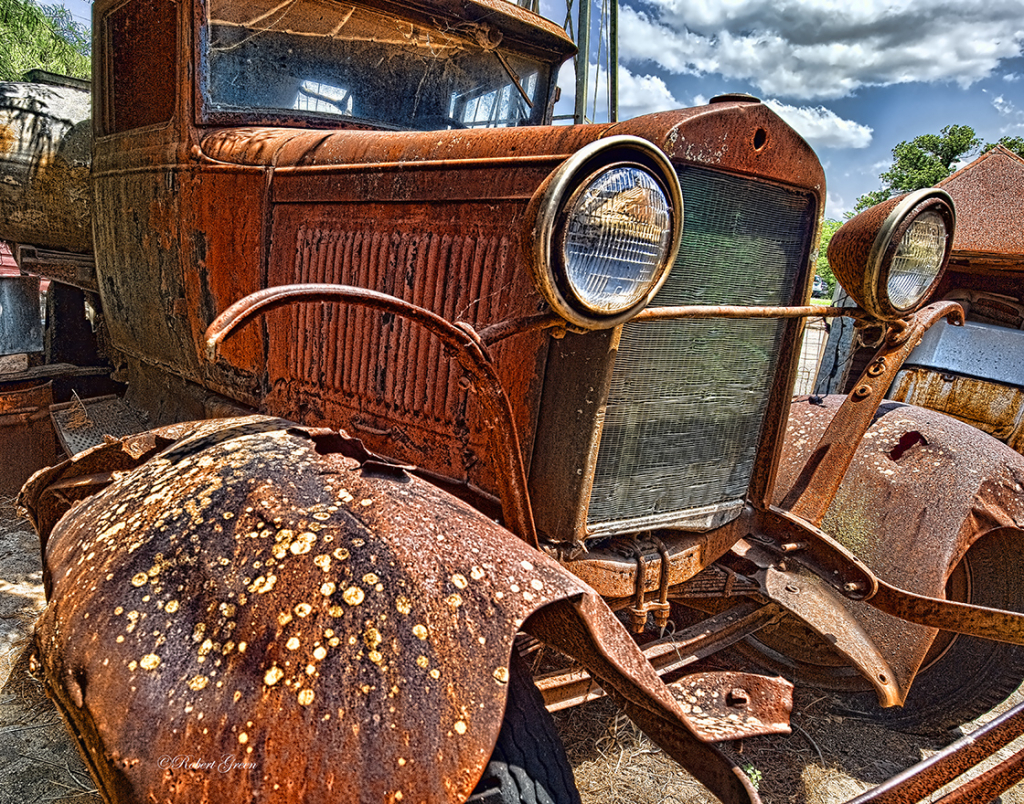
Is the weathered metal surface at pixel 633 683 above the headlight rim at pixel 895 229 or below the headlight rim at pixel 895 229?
below

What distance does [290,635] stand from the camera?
1.23m

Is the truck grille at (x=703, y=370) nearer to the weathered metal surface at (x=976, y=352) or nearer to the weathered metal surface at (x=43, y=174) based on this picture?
the weathered metal surface at (x=43, y=174)

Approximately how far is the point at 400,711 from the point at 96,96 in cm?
322

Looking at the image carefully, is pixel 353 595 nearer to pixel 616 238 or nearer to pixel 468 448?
pixel 468 448

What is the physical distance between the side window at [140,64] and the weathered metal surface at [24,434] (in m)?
1.43

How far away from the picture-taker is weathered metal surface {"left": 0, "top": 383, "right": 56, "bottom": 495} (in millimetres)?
3602

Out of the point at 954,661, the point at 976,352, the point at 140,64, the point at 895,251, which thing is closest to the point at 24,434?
the point at 140,64

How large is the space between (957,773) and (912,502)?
Answer: 1.14 meters

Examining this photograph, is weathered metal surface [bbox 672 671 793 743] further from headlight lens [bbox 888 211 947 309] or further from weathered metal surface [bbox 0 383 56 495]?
weathered metal surface [bbox 0 383 56 495]

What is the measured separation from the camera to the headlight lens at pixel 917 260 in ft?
6.10

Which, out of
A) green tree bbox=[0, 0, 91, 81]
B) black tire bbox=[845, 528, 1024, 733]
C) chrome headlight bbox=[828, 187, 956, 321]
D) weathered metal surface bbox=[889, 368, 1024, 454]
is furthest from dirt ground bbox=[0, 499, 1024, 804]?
green tree bbox=[0, 0, 91, 81]

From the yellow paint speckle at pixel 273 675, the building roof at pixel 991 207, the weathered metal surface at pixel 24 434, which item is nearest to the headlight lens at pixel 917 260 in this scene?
the yellow paint speckle at pixel 273 675

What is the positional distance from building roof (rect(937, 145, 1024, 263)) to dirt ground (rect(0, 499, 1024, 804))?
135 inches

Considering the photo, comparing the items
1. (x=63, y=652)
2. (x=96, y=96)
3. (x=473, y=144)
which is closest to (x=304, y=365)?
(x=473, y=144)
